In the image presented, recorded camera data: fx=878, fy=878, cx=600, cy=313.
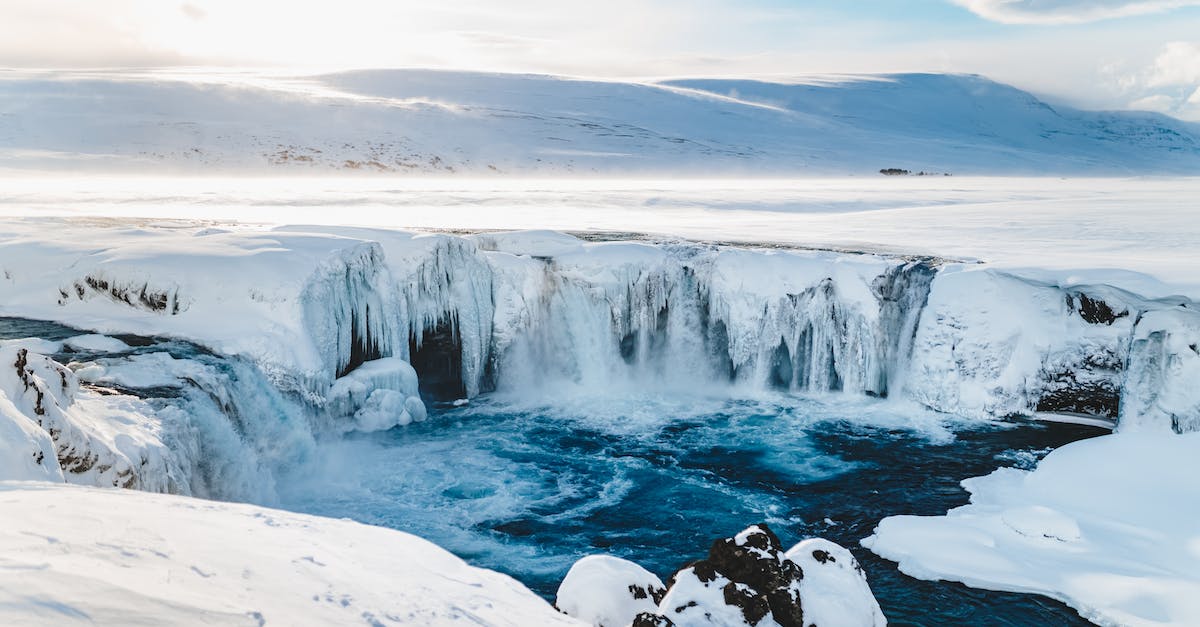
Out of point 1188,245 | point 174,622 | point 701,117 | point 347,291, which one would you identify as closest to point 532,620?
point 174,622

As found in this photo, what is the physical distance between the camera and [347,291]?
15.4 meters

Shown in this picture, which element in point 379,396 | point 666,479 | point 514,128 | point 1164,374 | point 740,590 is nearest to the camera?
point 740,590

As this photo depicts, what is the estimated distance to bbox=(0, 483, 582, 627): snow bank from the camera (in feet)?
12.9

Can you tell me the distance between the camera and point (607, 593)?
23.6 ft

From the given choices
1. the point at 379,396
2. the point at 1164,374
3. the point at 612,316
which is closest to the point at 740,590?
the point at 379,396

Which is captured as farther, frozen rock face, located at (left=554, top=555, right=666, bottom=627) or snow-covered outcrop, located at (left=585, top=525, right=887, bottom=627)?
frozen rock face, located at (left=554, top=555, right=666, bottom=627)

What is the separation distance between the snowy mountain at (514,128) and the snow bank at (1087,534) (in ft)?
150

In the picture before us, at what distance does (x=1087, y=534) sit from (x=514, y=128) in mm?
59535

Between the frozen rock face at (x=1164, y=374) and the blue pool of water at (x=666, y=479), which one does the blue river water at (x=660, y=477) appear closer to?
the blue pool of water at (x=666, y=479)

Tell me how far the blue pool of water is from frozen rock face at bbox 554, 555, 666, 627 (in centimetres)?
216

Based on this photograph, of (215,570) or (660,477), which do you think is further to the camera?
(660,477)

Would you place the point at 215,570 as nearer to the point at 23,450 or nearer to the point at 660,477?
the point at 23,450

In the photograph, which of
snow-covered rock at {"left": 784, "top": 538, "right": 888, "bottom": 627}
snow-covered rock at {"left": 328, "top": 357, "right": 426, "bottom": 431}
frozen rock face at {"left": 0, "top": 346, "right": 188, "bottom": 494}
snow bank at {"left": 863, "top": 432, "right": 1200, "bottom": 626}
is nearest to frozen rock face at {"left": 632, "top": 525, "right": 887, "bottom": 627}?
snow-covered rock at {"left": 784, "top": 538, "right": 888, "bottom": 627}

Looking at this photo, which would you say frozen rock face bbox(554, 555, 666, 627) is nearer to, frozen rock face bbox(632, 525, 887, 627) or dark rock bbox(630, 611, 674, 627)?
frozen rock face bbox(632, 525, 887, 627)
